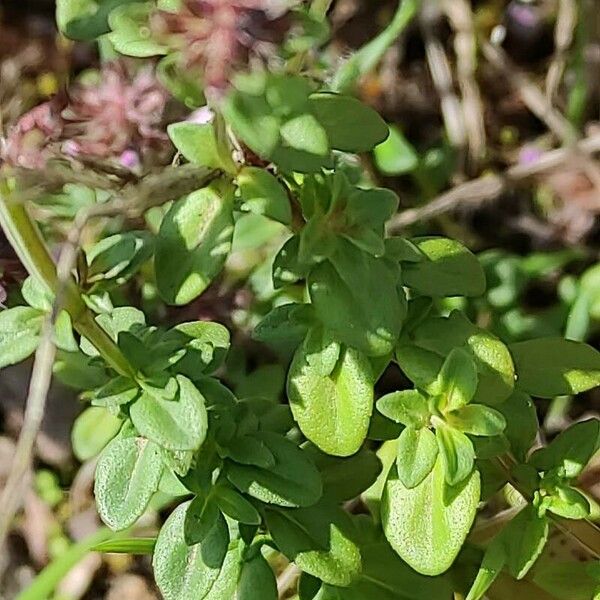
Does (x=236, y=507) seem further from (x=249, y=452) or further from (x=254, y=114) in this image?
(x=254, y=114)

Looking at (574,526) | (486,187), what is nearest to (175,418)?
(574,526)

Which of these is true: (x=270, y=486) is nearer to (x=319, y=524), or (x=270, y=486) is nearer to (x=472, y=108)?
(x=319, y=524)

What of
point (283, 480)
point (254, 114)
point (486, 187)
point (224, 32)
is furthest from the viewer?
point (486, 187)

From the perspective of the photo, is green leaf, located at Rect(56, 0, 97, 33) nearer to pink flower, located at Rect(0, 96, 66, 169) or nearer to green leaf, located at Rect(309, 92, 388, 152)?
pink flower, located at Rect(0, 96, 66, 169)

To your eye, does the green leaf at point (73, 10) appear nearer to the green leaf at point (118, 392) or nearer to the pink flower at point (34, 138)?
the pink flower at point (34, 138)

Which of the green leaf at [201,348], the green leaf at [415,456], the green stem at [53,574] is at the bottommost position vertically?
the green stem at [53,574]

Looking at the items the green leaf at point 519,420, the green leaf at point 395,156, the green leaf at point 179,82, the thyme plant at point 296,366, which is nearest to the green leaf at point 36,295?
the thyme plant at point 296,366

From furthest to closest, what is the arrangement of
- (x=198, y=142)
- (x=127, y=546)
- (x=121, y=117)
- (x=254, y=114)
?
1. (x=121, y=117)
2. (x=127, y=546)
3. (x=198, y=142)
4. (x=254, y=114)
